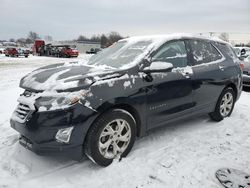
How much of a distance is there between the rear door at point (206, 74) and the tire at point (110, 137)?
61.8 inches

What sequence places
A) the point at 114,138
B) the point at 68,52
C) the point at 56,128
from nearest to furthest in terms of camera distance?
1. the point at 56,128
2. the point at 114,138
3. the point at 68,52

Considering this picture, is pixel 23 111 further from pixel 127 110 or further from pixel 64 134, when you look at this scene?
pixel 127 110

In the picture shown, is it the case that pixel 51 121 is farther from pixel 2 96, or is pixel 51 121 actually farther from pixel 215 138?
pixel 2 96

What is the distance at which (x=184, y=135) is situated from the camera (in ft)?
16.0

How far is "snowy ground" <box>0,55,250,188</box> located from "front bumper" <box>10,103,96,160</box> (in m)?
0.35

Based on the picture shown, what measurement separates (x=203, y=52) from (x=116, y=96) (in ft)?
7.67

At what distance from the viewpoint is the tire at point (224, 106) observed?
5.55m

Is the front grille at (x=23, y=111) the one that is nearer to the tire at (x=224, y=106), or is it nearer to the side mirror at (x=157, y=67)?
the side mirror at (x=157, y=67)

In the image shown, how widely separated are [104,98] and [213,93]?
101 inches

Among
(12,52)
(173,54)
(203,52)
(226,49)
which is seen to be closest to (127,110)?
(173,54)

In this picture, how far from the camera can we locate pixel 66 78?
11.9 ft

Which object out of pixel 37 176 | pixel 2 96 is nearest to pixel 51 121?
pixel 37 176

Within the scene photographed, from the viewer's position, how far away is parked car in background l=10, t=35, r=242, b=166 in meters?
3.31

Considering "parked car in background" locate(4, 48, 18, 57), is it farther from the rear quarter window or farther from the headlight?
the headlight
